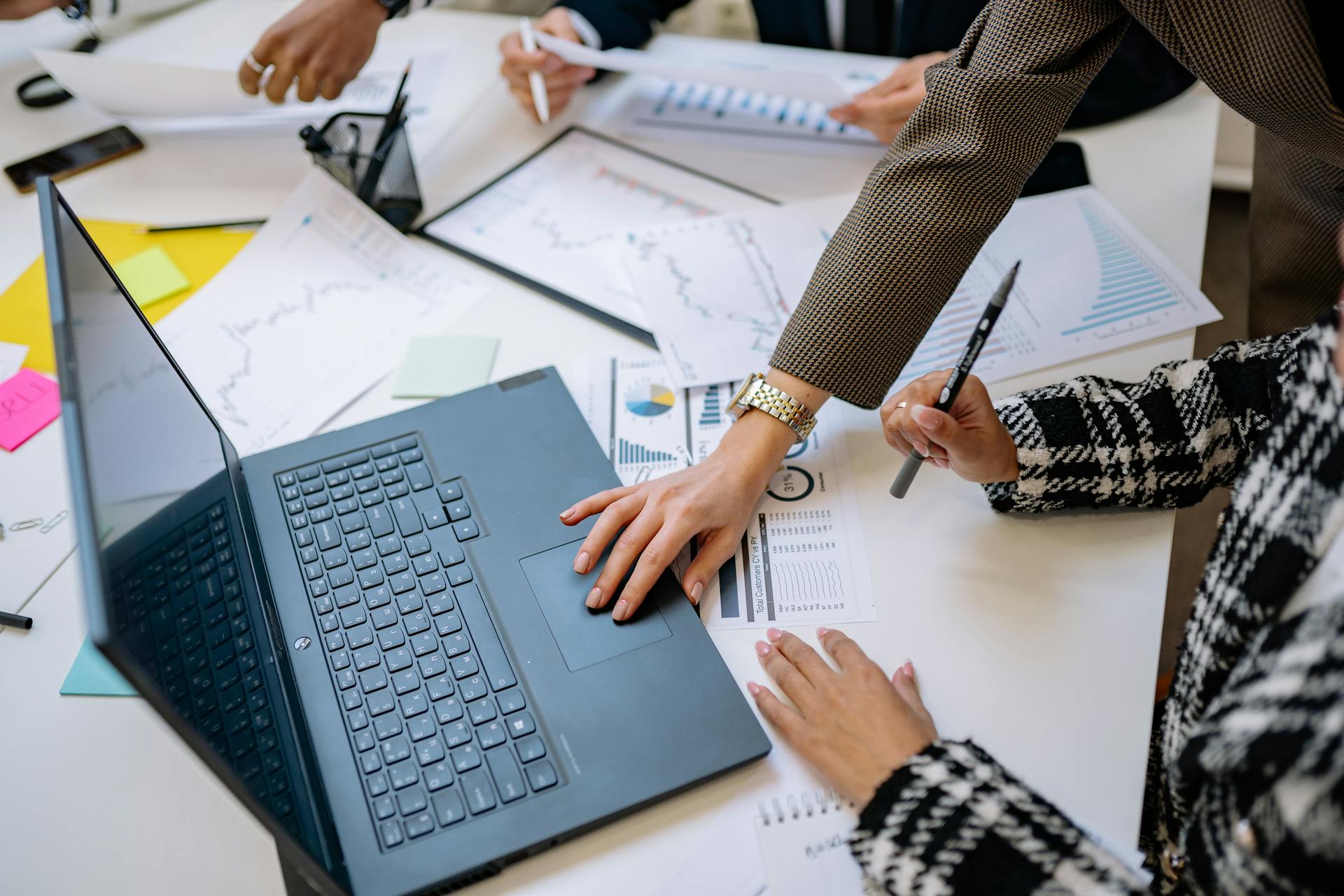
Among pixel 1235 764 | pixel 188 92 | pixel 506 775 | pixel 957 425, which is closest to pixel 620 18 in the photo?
pixel 188 92

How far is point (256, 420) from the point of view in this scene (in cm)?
89

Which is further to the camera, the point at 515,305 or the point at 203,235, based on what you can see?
the point at 203,235

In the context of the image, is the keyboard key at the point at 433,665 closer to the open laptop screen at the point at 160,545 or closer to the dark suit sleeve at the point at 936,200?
the open laptop screen at the point at 160,545

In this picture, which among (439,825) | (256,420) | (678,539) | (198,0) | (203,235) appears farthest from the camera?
(198,0)

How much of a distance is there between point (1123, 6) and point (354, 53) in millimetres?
913

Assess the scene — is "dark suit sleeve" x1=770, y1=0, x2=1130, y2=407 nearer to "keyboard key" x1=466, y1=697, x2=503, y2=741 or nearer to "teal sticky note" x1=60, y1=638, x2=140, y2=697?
"keyboard key" x1=466, y1=697, x2=503, y2=741

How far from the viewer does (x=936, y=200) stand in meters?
0.82

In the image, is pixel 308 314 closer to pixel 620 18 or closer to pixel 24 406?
pixel 24 406

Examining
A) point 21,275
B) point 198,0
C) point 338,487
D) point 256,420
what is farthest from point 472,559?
point 198,0

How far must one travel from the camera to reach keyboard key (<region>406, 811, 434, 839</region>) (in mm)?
581

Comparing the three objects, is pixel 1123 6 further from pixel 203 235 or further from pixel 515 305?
pixel 203 235

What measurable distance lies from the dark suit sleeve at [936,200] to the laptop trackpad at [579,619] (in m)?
0.27

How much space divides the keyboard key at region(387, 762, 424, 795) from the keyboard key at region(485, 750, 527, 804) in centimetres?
5

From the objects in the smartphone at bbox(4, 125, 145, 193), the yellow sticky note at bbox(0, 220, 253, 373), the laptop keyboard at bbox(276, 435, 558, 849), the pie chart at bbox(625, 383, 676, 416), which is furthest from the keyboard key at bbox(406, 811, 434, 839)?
the smartphone at bbox(4, 125, 145, 193)
